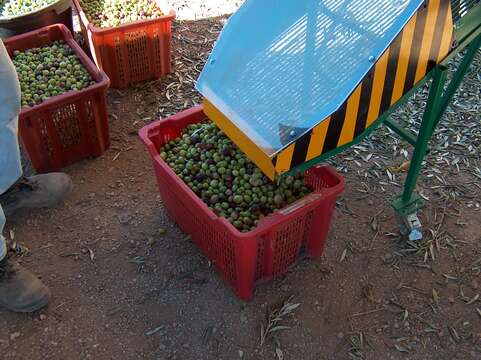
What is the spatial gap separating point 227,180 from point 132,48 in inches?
67.2

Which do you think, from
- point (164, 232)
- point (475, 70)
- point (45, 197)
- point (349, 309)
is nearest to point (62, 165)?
point (45, 197)

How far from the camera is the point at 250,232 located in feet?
7.68

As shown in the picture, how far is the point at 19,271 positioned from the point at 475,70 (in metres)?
3.65

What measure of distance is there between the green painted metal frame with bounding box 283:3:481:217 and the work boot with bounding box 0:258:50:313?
146 cm

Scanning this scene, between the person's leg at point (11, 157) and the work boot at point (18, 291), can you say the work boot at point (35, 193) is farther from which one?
the work boot at point (18, 291)

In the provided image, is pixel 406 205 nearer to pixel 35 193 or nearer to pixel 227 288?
pixel 227 288

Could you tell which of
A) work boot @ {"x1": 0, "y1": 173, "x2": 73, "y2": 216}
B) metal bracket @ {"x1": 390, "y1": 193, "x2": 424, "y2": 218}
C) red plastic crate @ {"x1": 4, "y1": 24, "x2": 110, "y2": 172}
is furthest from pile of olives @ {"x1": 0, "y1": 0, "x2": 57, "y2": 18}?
metal bracket @ {"x1": 390, "y1": 193, "x2": 424, "y2": 218}

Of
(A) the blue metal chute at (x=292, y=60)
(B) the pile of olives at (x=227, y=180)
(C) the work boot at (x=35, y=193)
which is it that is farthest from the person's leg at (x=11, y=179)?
(A) the blue metal chute at (x=292, y=60)

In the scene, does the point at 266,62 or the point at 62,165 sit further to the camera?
the point at 62,165

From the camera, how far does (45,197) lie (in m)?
3.20

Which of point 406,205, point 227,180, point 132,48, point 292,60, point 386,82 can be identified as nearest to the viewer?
point 386,82

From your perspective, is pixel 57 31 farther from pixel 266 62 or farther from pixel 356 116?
pixel 356 116

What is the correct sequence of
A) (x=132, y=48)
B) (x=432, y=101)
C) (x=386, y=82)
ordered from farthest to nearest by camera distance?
(x=132, y=48), (x=432, y=101), (x=386, y=82)

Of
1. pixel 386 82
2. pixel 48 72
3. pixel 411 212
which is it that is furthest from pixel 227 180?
pixel 48 72
